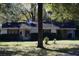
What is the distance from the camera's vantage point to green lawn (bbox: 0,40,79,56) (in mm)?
1021

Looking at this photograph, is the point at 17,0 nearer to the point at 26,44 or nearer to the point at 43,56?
the point at 26,44

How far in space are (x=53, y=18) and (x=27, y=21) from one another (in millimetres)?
223

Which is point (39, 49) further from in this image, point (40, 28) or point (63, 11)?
point (63, 11)

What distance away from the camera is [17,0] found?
1027 mm

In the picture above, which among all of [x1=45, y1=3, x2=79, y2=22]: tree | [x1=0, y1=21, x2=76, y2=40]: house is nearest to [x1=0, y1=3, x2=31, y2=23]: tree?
[x1=0, y1=21, x2=76, y2=40]: house

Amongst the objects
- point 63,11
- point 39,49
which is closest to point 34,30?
point 39,49

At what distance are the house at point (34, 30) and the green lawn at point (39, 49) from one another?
5 cm

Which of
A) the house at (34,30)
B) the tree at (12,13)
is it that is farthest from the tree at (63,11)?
the tree at (12,13)

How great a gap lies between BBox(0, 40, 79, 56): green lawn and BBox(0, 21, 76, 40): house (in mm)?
51

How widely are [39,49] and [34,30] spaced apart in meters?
0.17

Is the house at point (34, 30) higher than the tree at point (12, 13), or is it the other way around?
the tree at point (12, 13)

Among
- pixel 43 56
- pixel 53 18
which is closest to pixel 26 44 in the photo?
pixel 43 56

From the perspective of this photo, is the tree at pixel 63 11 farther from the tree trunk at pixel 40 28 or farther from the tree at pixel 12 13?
the tree at pixel 12 13

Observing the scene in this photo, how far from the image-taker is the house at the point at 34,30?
102 cm
